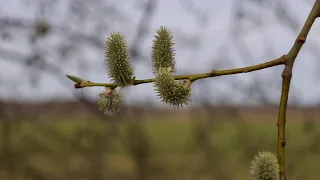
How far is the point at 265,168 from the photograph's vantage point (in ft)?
3.06

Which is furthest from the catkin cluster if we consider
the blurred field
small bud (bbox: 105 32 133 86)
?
the blurred field

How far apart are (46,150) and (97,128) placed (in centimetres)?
49

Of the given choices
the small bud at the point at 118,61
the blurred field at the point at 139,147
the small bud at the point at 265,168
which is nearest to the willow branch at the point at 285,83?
the small bud at the point at 265,168

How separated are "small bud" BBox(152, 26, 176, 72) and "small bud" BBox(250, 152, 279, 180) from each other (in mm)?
321

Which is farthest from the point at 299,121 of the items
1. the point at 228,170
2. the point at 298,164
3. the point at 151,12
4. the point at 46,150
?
the point at 46,150

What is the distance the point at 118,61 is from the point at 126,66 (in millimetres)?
39

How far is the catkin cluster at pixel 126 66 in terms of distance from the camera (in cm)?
113

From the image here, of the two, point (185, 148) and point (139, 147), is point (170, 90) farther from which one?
point (185, 148)

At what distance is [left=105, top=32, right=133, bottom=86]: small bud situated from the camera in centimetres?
117

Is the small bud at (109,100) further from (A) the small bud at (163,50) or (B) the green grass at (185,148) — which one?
(B) the green grass at (185,148)

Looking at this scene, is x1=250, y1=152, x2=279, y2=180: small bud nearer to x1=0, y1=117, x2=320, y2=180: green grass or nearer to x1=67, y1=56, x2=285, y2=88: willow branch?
x1=67, y1=56, x2=285, y2=88: willow branch

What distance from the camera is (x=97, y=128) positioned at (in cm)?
473

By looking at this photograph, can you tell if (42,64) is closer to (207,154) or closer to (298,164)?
(207,154)

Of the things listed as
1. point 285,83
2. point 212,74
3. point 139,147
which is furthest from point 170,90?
point 139,147
